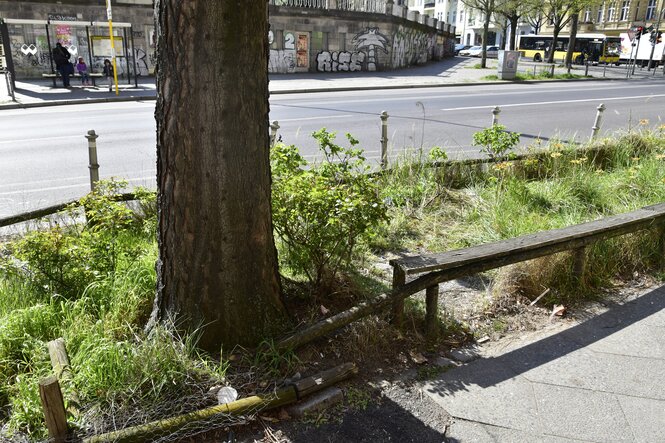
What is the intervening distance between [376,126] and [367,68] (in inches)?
867

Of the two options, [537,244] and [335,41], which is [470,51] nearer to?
[335,41]

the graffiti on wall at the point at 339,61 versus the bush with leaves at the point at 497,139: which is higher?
the graffiti on wall at the point at 339,61

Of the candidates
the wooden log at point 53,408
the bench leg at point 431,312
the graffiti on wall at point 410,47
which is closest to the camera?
the wooden log at point 53,408

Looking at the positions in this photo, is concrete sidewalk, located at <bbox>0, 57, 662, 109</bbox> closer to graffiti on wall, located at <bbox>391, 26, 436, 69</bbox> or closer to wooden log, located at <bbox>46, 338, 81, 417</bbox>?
graffiti on wall, located at <bbox>391, 26, 436, 69</bbox>

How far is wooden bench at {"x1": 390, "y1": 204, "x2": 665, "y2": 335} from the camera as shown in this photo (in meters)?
3.90

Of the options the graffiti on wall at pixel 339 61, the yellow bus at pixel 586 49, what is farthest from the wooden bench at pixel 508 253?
the yellow bus at pixel 586 49

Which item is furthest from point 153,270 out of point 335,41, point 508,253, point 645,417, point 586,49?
point 586,49

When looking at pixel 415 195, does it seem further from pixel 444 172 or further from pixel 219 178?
pixel 219 178

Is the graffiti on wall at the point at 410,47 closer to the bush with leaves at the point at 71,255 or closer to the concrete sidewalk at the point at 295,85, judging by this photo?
the concrete sidewalk at the point at 295,85

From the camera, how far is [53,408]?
8.61 feet

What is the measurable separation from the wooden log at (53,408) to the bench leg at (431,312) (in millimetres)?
2386

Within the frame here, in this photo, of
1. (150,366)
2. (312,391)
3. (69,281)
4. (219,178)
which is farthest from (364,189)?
(69,281)

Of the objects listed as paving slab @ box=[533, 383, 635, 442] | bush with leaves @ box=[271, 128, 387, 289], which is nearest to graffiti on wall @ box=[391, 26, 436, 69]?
bush with leaves @ box=[271, 128, 387, 289]

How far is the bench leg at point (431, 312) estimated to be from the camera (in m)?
3.95
